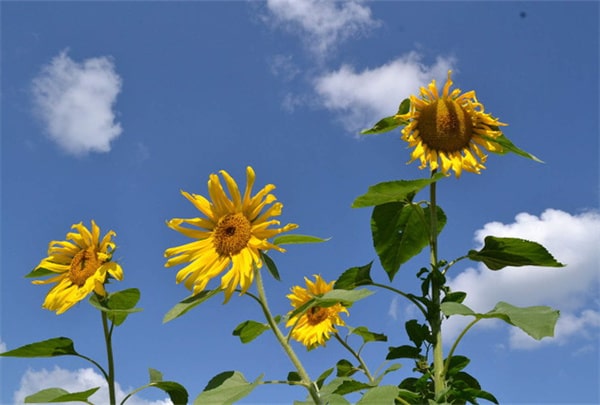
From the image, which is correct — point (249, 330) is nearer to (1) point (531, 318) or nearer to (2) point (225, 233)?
(2) point (225, 233)

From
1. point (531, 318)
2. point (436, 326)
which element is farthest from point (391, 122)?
point (531, 318)

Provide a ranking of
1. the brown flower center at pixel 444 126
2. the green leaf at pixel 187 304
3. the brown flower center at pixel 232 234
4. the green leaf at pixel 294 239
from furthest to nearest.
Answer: the brown flower center at pixel 444 126
the brown flower center at pixel 232 234
the green leaf at pixel 294 239
the green leaf at pixel 187 304

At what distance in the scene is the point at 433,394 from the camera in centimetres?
253

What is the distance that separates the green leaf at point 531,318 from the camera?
2064mm

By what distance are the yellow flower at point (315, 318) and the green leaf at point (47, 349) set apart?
1559 mm

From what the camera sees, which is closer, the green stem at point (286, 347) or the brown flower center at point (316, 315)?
the green stem at point (286, 347)

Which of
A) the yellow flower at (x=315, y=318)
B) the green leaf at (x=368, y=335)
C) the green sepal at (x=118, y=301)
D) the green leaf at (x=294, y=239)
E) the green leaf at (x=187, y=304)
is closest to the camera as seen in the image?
the green leaf at (x=187, y=304)

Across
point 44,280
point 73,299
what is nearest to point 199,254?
point 73,299

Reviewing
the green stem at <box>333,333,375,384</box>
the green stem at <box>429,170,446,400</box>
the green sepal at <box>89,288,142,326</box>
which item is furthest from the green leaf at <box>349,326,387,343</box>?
the green sepal at <box>89,288,142,326</box>

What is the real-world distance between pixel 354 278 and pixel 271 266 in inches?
30.0

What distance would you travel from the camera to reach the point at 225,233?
2293 millimetres

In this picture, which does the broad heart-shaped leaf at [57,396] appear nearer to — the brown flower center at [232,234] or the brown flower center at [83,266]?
the brown flower center at [83,266]

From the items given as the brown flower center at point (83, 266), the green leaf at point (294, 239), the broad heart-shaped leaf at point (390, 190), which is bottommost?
the green leaf at point (294, 239)

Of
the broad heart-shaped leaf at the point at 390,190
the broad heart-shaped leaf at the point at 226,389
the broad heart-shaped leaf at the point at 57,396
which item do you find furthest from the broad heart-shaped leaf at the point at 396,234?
the broad heart-shaped leaf at the point at 57,396
